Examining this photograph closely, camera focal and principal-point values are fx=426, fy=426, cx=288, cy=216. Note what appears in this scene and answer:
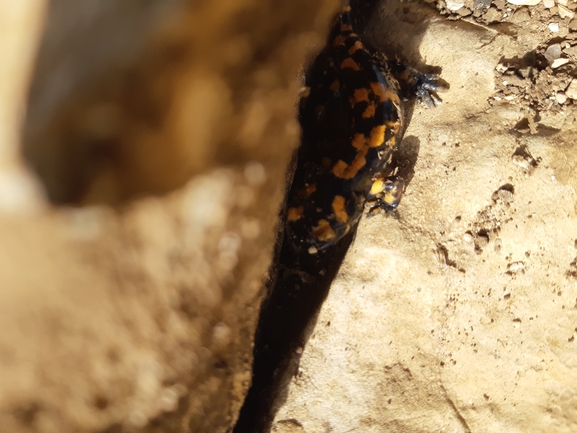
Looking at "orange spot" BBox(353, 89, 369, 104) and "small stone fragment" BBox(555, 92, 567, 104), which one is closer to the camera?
"small stone fragment" BBox(555, 92, 567, 104)

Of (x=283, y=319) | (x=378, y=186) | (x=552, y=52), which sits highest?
(x=552, y=52)

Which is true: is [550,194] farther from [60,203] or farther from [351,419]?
[60,203]

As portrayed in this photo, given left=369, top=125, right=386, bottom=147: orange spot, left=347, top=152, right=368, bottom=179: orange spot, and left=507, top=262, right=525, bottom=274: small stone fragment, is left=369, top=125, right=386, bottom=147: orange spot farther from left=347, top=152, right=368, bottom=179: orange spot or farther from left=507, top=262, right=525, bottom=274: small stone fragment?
left=507, top=262, right=525, bottom=274: small stone fragment

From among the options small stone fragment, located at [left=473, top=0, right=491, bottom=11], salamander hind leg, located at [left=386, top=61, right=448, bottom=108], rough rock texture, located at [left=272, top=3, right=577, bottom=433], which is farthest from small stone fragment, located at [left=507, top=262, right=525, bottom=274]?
small stone fragment, located at [left=473, top=0, right=491, bottom=11]

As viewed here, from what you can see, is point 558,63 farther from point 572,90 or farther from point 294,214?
point 294,214

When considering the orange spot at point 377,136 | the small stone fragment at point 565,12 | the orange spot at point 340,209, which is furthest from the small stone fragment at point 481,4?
the orange spot at point 340,209

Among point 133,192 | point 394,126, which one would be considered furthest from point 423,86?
point 133,192
